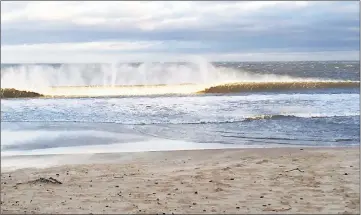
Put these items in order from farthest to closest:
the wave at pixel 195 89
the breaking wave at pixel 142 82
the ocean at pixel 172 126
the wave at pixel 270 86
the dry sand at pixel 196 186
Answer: the wave at pixel 270 86, the breaking wave at pixel 142 82, the wave at pixel 195 89, the ocean at pixel 172 126, the dry sand at pixel 196 186

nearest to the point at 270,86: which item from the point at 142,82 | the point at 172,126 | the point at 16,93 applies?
the point at 142,82

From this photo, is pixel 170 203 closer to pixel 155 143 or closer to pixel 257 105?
pixel 155 143

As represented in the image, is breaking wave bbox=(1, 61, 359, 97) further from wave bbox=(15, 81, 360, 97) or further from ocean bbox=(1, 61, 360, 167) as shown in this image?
ocean bbox=(1, 61, 360, 167)

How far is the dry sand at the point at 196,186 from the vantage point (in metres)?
4.52

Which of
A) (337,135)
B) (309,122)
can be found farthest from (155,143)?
(309,122)

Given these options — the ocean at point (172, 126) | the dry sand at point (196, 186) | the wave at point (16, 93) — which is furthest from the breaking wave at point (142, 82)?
the dry sand at point (196, 186)

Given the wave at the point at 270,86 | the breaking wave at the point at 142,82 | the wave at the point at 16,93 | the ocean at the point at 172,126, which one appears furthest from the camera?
the wave at the point at 270,86

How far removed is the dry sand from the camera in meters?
4.52

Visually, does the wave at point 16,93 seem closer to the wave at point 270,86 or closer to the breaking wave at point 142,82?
the breaking wave at point 142,82

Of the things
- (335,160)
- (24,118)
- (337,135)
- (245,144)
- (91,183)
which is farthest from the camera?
(24,118)

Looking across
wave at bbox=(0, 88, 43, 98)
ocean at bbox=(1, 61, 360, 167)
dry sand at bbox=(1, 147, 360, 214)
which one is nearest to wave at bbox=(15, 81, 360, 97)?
wave at bbox=(0, 88, 43, 98)

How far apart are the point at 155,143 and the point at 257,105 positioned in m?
7.88

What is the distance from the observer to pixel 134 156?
7547 mm

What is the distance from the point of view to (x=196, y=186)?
5289 millimetres
